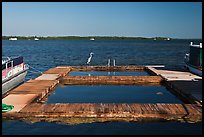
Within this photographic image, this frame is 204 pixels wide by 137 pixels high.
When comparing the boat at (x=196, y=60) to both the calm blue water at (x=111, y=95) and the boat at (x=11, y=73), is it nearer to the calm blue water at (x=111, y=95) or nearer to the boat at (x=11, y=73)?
the calm blue water at (x=111, y=95)

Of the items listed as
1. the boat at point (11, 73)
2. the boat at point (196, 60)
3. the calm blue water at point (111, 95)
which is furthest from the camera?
the boat at point (196, 60)

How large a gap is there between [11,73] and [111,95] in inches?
354

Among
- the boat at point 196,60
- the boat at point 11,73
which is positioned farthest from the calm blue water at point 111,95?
the boat at point 196,60

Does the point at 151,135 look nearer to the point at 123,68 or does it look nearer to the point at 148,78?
the point at 148,78

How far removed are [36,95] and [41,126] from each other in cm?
504

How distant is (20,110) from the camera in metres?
13.3

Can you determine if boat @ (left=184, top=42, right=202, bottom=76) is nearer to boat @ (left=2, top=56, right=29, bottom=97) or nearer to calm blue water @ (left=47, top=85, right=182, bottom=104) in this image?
calm blue water @ (left=47, top=85, right=182, bottom=104)

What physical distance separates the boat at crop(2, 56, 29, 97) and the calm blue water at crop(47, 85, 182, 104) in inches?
148

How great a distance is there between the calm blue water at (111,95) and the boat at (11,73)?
3.77m

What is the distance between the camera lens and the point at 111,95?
20109mm

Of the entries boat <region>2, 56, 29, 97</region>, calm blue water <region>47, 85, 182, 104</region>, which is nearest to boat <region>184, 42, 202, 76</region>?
calm blue water <region>47, 85, 182, 104</region>

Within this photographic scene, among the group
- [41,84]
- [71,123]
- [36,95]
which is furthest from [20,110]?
[41,84]

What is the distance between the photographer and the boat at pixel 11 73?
20781 mm

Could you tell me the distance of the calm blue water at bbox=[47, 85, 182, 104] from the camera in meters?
18.4
